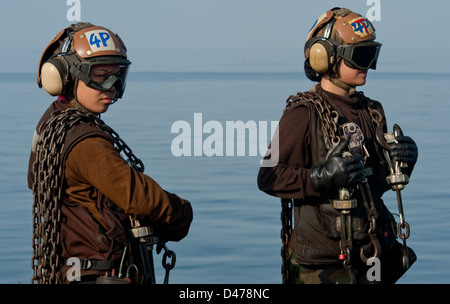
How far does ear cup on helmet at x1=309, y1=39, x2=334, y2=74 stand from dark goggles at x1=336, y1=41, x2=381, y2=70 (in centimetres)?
6

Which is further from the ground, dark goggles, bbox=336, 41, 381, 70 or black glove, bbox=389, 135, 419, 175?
dark goggles, bbox=336, 41, 381, 70

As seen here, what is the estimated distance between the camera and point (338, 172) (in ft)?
21.2

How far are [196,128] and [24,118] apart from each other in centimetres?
379

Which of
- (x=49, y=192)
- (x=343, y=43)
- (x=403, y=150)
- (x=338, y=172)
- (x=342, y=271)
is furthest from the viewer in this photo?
(x=343, y=43)

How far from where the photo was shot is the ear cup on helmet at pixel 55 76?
19.9 ft

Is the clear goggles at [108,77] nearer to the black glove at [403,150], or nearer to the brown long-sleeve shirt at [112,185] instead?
the brown long-sleeve shirt at [112,185]

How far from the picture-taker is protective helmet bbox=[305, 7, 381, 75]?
6.90m

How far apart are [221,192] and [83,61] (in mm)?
7867

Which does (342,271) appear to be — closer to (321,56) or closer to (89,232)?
(321,56)

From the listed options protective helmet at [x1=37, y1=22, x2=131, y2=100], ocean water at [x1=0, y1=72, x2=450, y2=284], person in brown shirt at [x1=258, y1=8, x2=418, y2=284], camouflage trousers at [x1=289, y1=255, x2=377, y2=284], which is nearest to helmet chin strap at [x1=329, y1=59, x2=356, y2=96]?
person in brown shirt at [x1=258, y1=8, x2=418, y2=284]

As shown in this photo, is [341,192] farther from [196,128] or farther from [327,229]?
[196,128]

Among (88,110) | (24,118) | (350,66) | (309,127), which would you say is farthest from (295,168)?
(24,118)

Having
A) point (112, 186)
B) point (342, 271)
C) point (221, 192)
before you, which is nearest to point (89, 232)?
point (112, 186)

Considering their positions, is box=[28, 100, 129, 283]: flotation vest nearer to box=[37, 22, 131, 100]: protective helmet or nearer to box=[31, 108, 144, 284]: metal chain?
box=[31, 108, 144, 284]: metal chain
